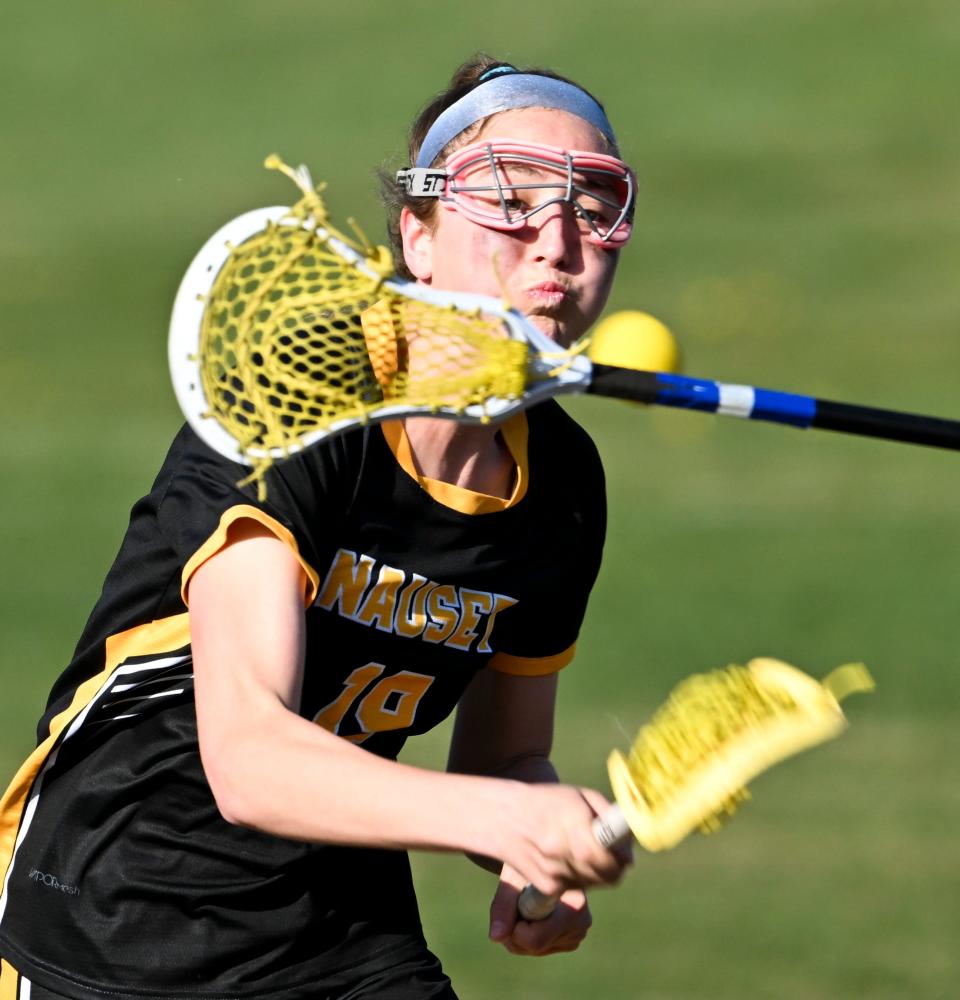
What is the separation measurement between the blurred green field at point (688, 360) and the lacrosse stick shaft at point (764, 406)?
3.39 metres

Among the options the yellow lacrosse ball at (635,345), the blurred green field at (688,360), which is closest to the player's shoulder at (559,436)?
the blurred green field at (688,360)

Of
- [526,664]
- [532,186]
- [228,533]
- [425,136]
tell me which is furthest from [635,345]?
[228,533]

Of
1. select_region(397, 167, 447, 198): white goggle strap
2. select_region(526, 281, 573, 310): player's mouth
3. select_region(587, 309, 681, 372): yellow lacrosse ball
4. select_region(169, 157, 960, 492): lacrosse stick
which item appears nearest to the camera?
select_region(169, 157, 960, 492): lacrosse stick

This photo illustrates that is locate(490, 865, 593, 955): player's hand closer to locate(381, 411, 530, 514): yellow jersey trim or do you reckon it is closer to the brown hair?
locate(381, 411, 530, 514): yellow jersey trim

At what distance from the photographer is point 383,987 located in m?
3.83

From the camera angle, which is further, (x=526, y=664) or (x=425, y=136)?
(x=526, y=664)

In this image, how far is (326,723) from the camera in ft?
12.1

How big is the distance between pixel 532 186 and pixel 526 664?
1055mm

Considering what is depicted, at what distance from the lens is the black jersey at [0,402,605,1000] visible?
3.57 metres

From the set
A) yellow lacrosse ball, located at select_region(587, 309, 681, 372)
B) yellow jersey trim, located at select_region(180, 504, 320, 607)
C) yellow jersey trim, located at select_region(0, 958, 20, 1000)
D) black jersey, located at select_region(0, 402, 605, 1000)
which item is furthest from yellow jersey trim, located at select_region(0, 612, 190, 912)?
yellow lacrosse ball, located at select_region(587, 309, 681, 372)

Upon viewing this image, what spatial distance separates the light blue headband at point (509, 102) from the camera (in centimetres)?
372

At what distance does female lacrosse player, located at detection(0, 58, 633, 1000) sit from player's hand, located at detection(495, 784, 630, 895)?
28.0 inches

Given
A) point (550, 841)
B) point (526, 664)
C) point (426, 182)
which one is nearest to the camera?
point (550, 841)

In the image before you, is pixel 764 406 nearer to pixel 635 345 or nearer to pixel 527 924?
pixel 527 924
